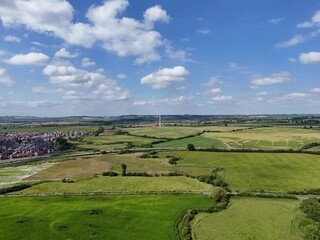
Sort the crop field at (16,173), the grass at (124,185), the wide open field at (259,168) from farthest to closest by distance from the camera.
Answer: the crop field at (16,173) < the wide open field at (259,168) < the grass at (124,185)

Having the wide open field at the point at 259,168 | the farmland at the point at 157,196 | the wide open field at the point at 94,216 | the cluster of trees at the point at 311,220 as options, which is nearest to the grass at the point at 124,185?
the farmland at the point at 157,196

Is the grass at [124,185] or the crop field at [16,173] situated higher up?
the grass at [124,185]

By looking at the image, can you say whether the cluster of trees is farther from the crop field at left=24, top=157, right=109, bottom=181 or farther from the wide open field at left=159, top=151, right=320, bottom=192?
the crop field at left=24, top=157, right=109, bottom=181

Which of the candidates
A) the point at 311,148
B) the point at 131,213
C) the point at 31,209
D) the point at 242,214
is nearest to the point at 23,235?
the point at 31,209

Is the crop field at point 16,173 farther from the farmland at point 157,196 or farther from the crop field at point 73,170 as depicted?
the crop field at point 73,170

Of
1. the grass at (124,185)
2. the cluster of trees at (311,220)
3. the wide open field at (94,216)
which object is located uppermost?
the cluster of trees at (311,220)

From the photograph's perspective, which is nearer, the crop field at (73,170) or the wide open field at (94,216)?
the wide open field at (94,216)

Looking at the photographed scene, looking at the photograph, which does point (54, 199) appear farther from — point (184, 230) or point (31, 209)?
point (184, 230)
